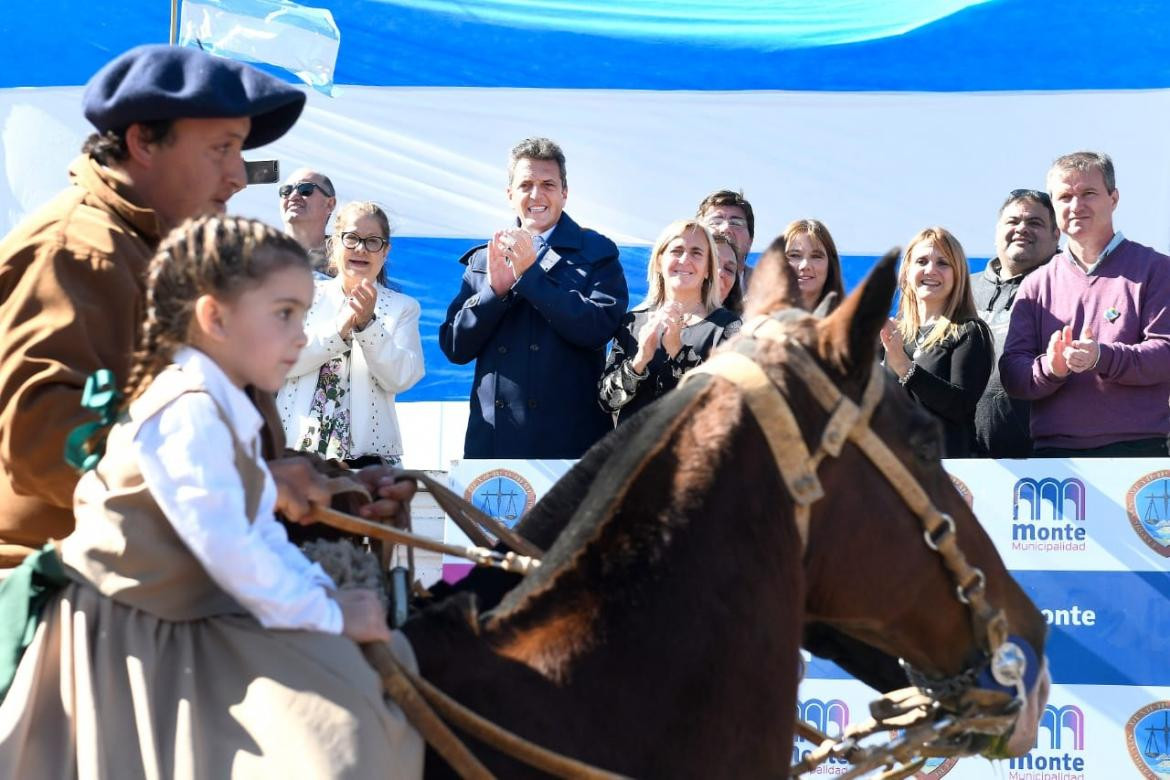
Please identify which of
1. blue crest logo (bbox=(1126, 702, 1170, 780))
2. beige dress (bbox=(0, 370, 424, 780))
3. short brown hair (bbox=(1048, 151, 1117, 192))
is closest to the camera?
beige dress (bbox=(0, 370, 424, 780))

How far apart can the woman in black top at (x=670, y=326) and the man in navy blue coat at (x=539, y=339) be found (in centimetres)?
19

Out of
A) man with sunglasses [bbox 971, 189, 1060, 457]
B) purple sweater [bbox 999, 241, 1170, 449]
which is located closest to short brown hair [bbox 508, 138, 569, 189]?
man with sunglasses [bbox 971, 189, 1060, 457]

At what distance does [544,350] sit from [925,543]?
4.21m

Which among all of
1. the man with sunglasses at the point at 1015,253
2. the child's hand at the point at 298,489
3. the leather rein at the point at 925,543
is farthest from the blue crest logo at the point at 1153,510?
the child's hand at the point at 298,489

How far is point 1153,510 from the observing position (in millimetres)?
6254

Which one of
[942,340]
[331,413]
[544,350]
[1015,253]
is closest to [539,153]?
[544,350]

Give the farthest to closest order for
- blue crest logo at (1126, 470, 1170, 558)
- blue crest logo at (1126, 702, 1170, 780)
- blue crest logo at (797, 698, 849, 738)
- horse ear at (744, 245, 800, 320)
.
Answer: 1. blue crest logo at (797, 698, 849, 738)
2. blue crest logo at (1126, 470, 1170, 558)
3. blue crest logo at (1126, 702, 1170, 780)
4. horse ear at (744, 245, 800, 320)

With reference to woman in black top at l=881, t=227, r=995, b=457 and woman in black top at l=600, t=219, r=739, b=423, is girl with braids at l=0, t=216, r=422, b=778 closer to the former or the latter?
woman in black top at l=600, t=219, r=739, b=423

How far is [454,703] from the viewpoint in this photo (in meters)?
2.82

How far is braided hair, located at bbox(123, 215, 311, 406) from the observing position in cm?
286

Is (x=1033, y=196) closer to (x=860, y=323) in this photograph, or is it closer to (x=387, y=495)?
(x=860, y=323)

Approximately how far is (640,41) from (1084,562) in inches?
232

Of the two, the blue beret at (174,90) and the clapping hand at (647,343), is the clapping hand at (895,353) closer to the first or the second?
the clapping hand at (647,343)

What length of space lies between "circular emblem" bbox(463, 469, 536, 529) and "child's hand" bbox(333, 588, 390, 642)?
12.7 ft
